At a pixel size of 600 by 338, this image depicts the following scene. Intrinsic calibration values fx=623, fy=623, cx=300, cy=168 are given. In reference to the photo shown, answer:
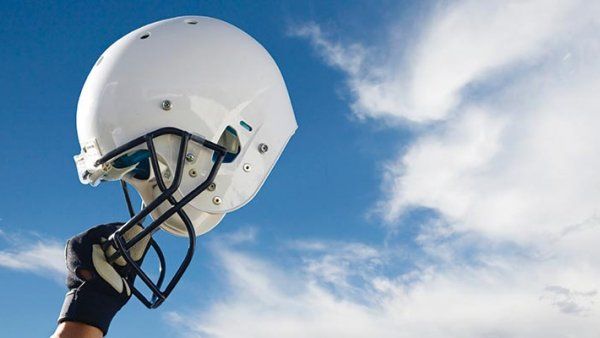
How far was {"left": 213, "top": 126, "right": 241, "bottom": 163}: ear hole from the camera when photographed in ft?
12.9

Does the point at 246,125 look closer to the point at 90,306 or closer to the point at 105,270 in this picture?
the point at 105,270

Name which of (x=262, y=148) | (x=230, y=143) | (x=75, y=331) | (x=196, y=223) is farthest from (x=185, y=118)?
(x=75, y=331)

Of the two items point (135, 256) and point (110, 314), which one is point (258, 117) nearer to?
point (135, 256)

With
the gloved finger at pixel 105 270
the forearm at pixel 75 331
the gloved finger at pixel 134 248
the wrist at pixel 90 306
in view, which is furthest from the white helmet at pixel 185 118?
the forearm at pixel 75 331

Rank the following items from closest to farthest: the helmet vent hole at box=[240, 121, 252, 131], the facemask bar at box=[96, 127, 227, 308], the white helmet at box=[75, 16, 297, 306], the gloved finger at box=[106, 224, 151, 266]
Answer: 1. the facemask bar at box=[96, 127, 227, 308]
2. the gloved finger at box=[106, 224, 151, 266]
3. the white helmet at box=[75, 16, 297, 306]
4. the helmet vent hole at box=[240, 121, 252, 131]

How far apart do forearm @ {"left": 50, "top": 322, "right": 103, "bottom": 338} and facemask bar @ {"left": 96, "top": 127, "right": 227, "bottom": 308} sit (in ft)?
1.02

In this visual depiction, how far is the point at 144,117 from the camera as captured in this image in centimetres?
363

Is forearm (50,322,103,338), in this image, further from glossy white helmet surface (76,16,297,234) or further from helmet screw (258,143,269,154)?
helmet screw (258,143,269,154)

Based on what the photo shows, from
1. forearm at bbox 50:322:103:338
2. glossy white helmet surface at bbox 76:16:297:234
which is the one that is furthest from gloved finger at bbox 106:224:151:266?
forearm at bbox 50:322:103:338

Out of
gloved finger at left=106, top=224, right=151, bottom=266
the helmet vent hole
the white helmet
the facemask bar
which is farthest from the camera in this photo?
the helmet vent hole

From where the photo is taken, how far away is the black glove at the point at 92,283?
11.1ft

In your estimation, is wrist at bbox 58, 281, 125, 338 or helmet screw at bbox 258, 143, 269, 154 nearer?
wrist at bbox 58, 281, 125, 338

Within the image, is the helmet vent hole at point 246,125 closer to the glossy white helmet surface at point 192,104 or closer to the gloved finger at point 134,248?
the glossy white helmet surface at point 192,104

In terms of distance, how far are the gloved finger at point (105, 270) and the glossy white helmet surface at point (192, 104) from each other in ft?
1.65
